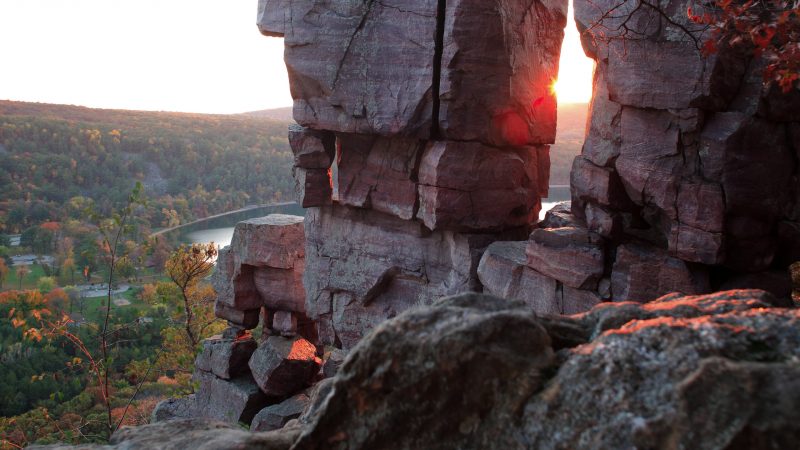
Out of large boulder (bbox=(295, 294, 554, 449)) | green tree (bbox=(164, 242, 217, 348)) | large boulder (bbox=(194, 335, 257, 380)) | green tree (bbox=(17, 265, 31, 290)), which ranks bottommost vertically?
green tree (bbox=(17, 265, 31, 290))

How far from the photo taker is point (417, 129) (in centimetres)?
978

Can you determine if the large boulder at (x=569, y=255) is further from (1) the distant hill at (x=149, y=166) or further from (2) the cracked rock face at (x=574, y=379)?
(1) the distant hill at (x=149, y=166)

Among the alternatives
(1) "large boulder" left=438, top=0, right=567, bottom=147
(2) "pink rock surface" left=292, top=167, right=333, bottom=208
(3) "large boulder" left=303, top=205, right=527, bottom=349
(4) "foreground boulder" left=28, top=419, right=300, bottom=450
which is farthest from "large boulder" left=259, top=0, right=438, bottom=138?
(4) "foreground boulder" left=28, top=419, right=300, bottom=450

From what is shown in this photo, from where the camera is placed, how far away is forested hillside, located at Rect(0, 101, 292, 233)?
38688 mm

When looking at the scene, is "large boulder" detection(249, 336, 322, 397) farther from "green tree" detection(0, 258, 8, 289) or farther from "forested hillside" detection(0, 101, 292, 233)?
"forested hillside" detection(0, 101, 292, 233)

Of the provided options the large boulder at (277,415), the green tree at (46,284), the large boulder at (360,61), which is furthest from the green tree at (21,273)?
the large boulder at (360,61)

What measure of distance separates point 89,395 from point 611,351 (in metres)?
18.3

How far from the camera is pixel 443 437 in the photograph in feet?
9.77

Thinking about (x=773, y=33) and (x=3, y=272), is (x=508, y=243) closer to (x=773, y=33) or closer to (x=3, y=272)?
(x=773, y=33)

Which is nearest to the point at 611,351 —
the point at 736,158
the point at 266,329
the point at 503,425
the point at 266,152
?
the point at 503,425

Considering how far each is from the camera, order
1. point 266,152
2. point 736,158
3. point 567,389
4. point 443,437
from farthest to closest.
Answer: point 266,152, point 736,158, point 443,437, point 567,389

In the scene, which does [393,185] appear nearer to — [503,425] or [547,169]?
[547,169]

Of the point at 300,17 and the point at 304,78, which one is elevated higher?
the point at 300,17

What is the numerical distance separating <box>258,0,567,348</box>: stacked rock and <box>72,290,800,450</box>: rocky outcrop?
637 cm
